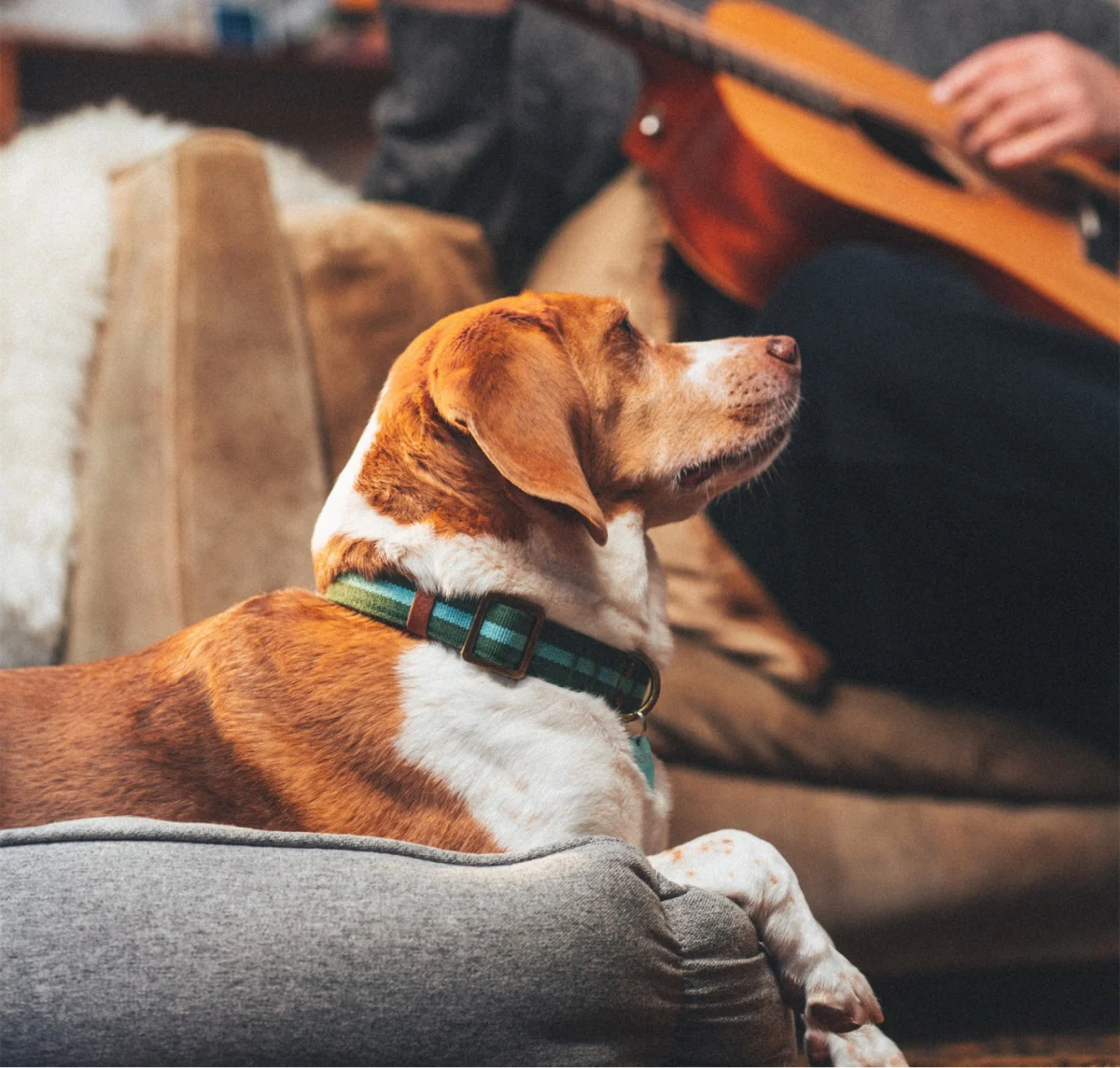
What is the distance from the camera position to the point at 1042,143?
1.26m

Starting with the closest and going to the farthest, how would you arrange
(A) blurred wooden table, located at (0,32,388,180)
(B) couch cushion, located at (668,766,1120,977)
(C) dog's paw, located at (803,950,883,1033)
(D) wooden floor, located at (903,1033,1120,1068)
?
(C) dog's paw, located at (803,950,883,1033) → (D) wooden floor, located at (903,1033,1120,1068) → (B) couch cushion, located at (668,766,1120,977) → (A) blurred wooden table, located at (0,32,388,180)

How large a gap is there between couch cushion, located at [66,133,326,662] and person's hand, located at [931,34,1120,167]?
848mm

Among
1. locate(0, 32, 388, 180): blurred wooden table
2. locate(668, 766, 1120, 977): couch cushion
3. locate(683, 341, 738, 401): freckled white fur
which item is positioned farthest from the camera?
locate(0, 32, 388, 180): blurred wooden table

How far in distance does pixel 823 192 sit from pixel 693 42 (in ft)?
0.71

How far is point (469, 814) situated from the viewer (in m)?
0.64

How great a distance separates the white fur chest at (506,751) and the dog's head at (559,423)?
0.10m

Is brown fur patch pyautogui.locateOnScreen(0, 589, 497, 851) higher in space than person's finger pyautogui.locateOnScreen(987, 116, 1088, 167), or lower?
lower

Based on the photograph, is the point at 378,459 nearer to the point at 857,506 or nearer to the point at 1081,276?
the point at 857,506

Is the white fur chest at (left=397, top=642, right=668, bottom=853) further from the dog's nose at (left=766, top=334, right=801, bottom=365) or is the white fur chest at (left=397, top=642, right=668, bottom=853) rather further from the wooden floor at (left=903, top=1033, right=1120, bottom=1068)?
the wooden floor at (left=903, top=1033, right=1120, bottom=1068)

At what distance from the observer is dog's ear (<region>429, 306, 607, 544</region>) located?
2.12 feet

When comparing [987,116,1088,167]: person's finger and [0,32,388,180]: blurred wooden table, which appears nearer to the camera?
[987,116,1088,167]: person's finger

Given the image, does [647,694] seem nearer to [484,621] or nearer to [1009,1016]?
[484,621]

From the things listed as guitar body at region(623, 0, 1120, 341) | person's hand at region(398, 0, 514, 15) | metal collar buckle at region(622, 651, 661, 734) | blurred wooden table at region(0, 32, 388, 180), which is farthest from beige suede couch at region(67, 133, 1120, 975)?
blurred wooden table at region(0, 32, 388, 180)

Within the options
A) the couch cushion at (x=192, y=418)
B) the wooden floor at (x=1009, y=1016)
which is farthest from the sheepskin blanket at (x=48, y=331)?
the wooden floor at (x=1009, y=1016)
